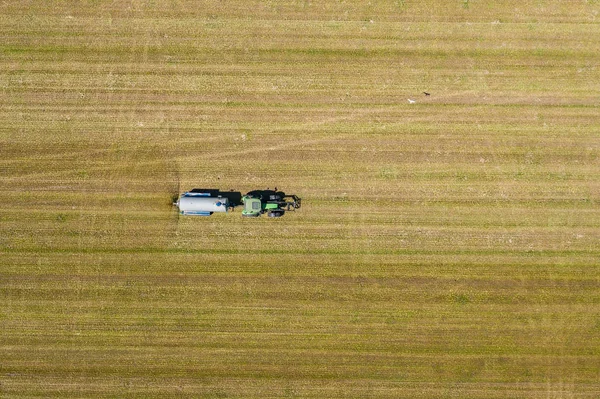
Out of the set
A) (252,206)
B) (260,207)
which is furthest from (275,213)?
(252,206)

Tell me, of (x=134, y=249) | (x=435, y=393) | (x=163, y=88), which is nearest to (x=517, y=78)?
(x=435, y=393)

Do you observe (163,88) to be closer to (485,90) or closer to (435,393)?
(485,90)

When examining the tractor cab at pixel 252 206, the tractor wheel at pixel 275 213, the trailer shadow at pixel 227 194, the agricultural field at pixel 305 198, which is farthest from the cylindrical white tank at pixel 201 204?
the tractor wheel at pixel 275 213

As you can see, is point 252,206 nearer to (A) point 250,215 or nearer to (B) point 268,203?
(A) point 250,215

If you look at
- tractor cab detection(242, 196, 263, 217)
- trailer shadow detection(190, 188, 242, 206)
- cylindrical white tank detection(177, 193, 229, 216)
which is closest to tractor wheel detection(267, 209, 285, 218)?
tractor cab detection(242, 196, 263, 217)

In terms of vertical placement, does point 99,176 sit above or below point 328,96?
below

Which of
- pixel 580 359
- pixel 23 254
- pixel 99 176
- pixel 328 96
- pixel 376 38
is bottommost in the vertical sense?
pixel 580 359
